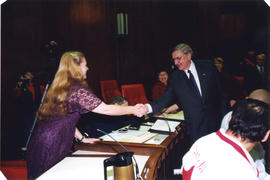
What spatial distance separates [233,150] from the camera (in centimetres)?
93

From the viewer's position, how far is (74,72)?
1847 mm

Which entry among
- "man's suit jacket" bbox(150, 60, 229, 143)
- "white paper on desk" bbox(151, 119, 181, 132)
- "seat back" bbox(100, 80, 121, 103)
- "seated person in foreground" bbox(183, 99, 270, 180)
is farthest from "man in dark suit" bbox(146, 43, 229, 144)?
"seat back" bbox(100, 80, 121, 103)

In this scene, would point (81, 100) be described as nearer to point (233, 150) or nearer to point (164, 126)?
point (164, 126)

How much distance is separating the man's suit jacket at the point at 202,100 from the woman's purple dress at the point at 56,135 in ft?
3.38

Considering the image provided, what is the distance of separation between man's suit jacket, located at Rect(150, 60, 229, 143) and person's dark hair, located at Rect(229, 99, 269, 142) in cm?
132

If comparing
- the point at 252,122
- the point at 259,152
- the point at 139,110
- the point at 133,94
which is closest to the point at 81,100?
the point at 139,110

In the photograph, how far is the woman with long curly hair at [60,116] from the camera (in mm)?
1768

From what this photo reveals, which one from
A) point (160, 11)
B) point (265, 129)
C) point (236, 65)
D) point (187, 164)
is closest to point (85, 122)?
point (187, 164)

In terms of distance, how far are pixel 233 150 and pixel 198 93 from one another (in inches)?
60.1

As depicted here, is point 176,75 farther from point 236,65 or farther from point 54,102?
point 236,65

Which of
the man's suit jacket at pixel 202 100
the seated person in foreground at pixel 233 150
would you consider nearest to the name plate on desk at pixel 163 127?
the man's suit jacket at pixel 202 100

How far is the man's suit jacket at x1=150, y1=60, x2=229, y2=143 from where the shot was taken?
2.41 m

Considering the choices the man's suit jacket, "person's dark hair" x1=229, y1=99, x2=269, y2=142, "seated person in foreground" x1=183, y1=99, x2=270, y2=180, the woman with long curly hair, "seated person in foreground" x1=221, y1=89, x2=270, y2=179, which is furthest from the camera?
the man's suit jacket

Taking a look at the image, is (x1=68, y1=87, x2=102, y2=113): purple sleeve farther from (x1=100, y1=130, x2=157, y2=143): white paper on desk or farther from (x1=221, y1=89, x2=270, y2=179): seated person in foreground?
(x1=221, y1=89, x2=270, y2=179): seated person in foreground
